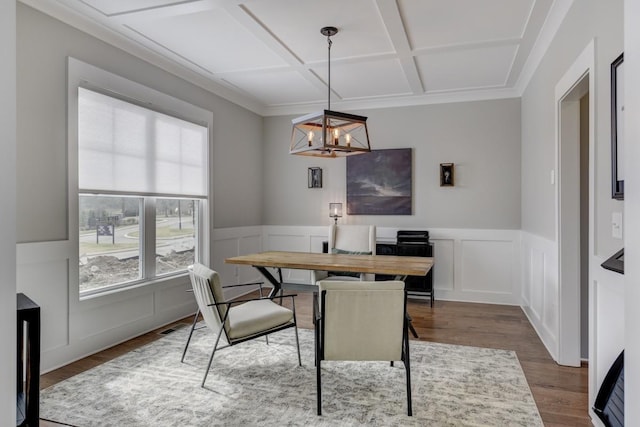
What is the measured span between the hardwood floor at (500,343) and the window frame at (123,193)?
1.63ft

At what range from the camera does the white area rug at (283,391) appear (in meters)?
2.25

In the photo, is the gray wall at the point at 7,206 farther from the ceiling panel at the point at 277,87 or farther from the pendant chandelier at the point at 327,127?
the ceiling panel at the point at 277,87

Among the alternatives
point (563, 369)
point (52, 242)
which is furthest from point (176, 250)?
point (563, 369)

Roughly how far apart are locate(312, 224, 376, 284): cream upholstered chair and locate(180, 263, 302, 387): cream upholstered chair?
138 cm

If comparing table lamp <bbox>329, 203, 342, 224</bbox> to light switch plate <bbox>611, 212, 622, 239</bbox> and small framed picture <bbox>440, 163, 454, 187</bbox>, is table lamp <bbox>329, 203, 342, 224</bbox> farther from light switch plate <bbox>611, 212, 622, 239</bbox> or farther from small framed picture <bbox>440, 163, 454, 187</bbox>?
light switch plate <bbox>611, 212, 622, 239</bbox>

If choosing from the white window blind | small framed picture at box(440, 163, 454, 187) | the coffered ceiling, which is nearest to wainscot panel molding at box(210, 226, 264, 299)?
the white window blind

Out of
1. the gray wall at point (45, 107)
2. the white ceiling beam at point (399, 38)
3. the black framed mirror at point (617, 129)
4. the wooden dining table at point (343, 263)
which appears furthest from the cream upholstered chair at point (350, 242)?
the black framed mirror at point (617, 129)

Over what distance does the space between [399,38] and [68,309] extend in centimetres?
342

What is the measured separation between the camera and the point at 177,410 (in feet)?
7.70

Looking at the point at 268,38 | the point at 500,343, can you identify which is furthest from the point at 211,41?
the point at 500,343

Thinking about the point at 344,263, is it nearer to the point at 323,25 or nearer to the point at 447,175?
the point at 323,25

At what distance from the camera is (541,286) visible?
3.71 metres

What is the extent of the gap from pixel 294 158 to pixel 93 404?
4139mm

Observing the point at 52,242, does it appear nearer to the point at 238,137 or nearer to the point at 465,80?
the point at 238,137
